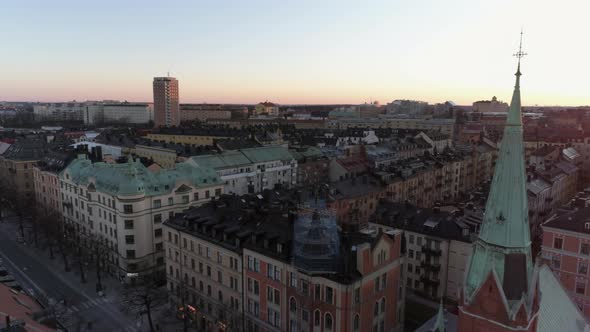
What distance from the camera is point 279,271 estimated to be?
48000 millimetres

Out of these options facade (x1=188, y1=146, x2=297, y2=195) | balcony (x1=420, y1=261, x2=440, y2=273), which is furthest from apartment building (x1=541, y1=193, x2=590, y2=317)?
facade (x1=188, y1=146, x2=297, y2=195)

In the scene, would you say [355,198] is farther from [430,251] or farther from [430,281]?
[430,281]

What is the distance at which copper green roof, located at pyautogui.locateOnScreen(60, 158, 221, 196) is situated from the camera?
2810 inches

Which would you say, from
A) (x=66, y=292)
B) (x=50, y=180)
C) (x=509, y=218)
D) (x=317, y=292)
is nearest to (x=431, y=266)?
(x=317, y=292)

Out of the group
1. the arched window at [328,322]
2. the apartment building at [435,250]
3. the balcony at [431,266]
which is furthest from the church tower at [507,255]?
the balcony at [431,266]

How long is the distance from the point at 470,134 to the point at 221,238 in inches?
6821

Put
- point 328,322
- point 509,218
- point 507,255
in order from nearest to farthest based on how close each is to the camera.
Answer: point 509,218 → point 507,255 → point 328,322

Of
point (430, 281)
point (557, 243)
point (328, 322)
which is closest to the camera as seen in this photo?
point (328, 322)

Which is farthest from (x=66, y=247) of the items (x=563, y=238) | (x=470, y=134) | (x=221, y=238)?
(x=470, y=134)

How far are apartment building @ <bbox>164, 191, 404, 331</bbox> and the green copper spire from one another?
1904cm

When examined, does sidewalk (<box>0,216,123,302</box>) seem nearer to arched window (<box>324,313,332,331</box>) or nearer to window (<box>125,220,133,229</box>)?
window (<box>125,220,133,229</box>)

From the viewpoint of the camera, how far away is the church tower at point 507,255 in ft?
75.8

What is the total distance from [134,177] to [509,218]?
61.7 meters

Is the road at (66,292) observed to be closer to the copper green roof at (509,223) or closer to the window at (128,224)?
the window at (128,224)
